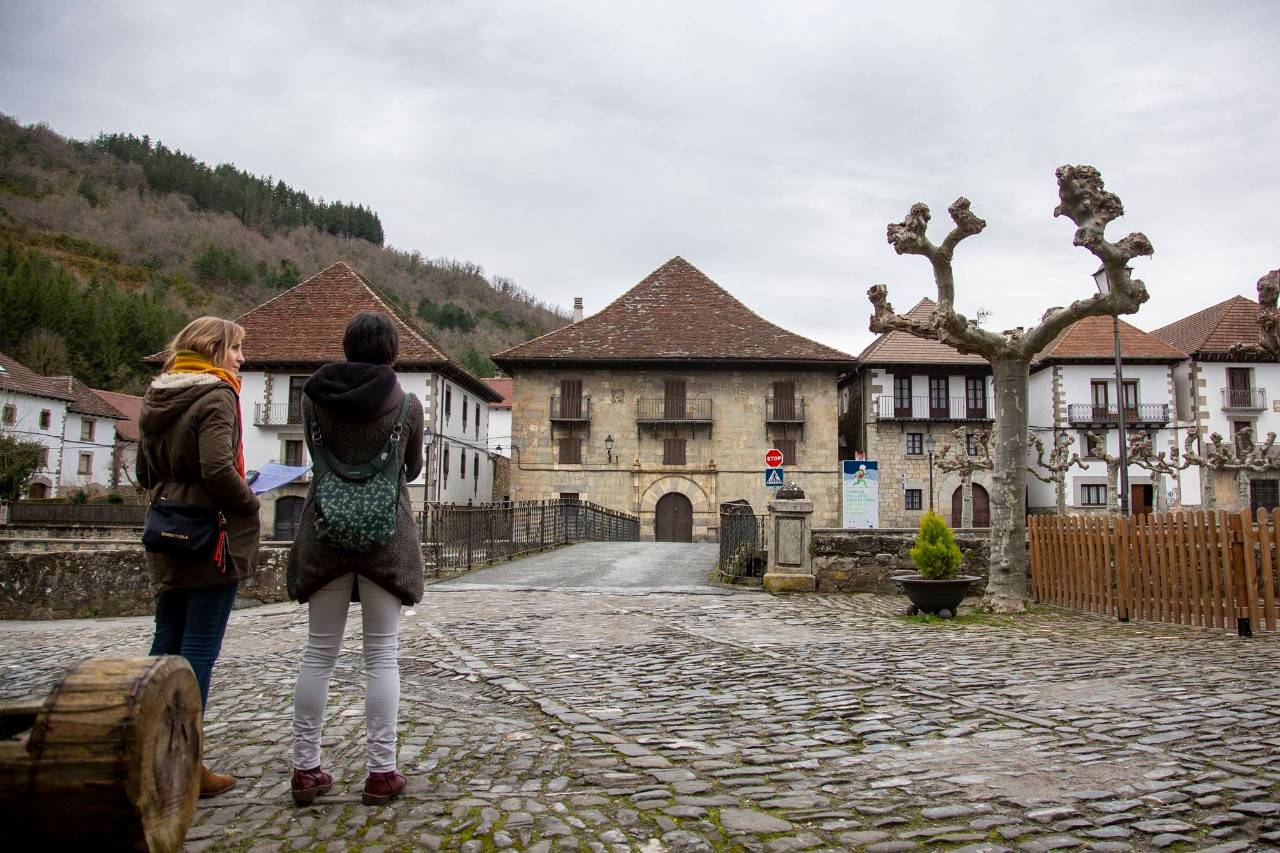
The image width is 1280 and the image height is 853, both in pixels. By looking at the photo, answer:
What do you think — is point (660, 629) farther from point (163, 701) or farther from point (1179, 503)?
point (1179, 503)

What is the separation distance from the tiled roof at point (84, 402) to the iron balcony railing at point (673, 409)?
35.0 metres

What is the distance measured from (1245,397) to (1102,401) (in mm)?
6034

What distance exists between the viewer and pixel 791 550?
42.1 feet

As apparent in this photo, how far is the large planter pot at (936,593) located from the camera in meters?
10.1

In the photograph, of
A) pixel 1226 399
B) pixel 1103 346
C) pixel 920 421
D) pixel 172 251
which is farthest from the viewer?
pixel 172 251

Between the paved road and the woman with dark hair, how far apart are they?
9.40 m

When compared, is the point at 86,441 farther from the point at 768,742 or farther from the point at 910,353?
the point at 768,742

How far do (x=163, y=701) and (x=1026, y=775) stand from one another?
10.6 ft

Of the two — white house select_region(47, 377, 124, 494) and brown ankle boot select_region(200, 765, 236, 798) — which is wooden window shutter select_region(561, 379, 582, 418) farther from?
brown ankle boot select_region(200, 765, 236, 798)

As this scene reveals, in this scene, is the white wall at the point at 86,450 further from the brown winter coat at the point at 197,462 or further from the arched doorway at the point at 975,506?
the brown winter coat at the point at 197,462

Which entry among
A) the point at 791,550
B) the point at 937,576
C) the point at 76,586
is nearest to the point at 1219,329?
the point at 791,550

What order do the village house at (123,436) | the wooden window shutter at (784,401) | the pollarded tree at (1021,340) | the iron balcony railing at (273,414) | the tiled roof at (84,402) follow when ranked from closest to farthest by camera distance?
the pollarded tree at (1021,340)
the iron balcony railing at (273,414)
the wooden window shutter at (784,401)
the tiled roof at (84,402)
the village house at (123,436)

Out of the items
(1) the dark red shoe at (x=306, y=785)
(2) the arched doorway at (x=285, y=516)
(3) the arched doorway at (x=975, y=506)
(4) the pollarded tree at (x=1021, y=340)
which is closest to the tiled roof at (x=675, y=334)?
(3) the arched doorway at (x=975, y=506)

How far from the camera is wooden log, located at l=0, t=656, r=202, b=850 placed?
238cm
